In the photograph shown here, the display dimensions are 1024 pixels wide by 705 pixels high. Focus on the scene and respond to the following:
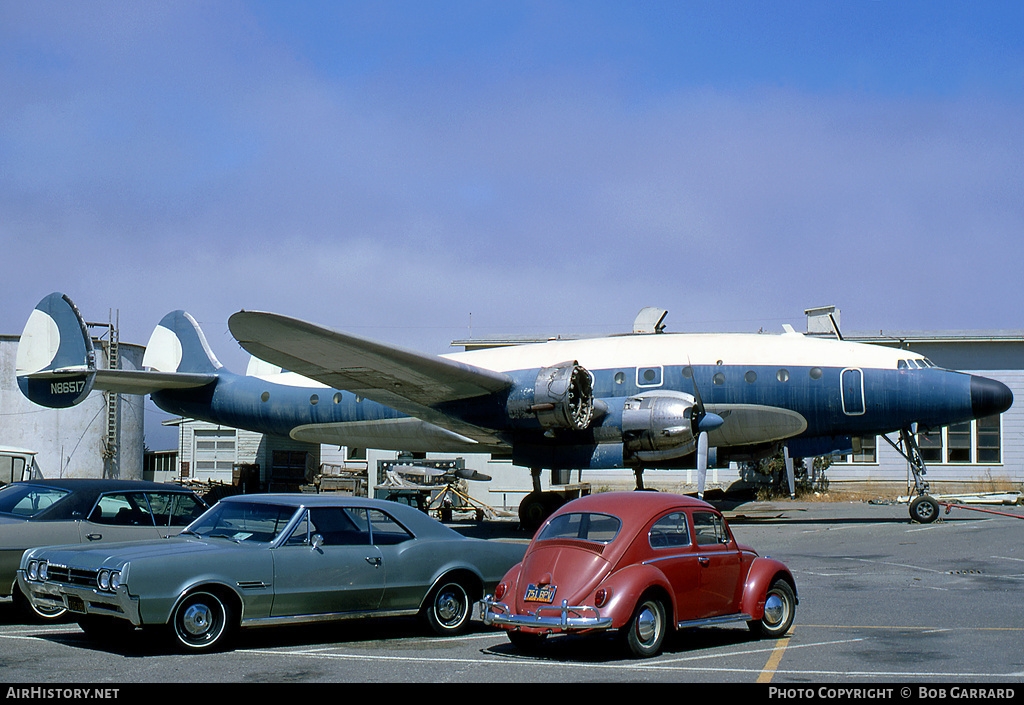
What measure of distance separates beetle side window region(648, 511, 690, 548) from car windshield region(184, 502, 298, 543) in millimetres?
3477

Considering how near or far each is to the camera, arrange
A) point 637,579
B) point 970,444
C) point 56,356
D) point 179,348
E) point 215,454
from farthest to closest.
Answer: point 215,454
point 970,444
point 179,348
point 56,356
point 637,579

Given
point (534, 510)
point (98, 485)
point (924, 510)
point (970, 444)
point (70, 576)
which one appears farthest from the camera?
point (970, 444)

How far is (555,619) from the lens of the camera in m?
7.75

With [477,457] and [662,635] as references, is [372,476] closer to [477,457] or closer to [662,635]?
[477,457]

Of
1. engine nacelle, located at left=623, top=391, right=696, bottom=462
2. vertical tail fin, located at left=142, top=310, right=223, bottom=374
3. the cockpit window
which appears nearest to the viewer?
engine nacelle, located at left=623, top=391, right=696, bottom=462

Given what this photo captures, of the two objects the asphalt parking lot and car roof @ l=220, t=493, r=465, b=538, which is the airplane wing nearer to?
car roof @ l=220, t=493, r=465, b=538

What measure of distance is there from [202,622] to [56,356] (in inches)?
783

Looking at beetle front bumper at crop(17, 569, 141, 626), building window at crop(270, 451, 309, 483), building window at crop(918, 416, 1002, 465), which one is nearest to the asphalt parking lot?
beetle front bumper at crop(17, 569, 141, 626)

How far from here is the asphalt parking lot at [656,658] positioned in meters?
7.12

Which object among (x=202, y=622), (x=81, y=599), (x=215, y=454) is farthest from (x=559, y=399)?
(x=215, y=454)

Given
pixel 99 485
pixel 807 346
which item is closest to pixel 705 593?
pixel 99 485

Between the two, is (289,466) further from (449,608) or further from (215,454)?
(449,608)

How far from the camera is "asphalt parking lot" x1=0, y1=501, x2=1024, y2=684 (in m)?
7.12

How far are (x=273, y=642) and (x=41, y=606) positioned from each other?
6.90 ft
